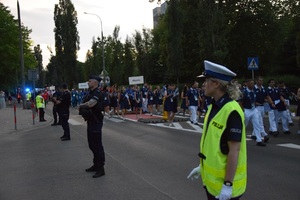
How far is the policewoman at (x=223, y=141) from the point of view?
2748 mm

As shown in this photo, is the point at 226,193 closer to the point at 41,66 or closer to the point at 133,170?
the point at 133,170

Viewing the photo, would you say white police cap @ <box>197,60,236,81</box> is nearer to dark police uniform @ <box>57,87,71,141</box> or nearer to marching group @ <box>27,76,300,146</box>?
marching group @ <box>27,76,300,146</box>

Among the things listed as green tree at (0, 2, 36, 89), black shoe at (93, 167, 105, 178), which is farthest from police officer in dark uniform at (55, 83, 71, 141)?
green tree at (0, 2, 36, 89)

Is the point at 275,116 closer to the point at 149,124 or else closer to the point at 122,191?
the point at 149,124

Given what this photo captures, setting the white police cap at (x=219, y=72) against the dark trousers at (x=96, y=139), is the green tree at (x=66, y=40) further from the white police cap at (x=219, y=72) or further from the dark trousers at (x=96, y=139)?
the white police cap at (x=219, y=72)

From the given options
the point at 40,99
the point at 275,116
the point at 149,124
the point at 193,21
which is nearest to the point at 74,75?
the point at 193,21

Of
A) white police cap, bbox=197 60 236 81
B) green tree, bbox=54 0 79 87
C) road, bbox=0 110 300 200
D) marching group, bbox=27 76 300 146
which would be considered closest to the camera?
white police cap, bbox=197 60 236 81

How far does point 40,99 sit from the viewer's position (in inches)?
805

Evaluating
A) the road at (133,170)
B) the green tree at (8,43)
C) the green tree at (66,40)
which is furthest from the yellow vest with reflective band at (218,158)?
the green tree at (66,40)

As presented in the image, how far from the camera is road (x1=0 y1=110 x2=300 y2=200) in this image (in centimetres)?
579

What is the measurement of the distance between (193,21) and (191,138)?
91.2 ft

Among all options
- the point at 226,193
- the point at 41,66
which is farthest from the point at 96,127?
the point at 41,66

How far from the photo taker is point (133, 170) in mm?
7371

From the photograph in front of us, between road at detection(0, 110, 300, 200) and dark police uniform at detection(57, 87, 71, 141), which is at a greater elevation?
dark police uniform at detection(57, 87, 71, 141)
